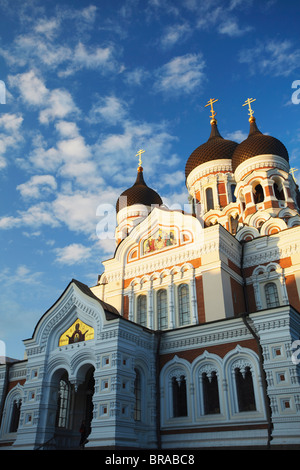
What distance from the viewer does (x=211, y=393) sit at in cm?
1150

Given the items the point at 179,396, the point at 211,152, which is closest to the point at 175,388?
the point at 179,396

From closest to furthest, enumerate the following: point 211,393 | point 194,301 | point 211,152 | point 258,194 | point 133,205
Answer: point 211,393 → point 194,301 → point 258,194 → point 211,152 → point 133,205

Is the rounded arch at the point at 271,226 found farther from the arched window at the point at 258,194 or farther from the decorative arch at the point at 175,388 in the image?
the decorative arch at the point at 175,388

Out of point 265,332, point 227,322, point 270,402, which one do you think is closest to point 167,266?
point 227,322

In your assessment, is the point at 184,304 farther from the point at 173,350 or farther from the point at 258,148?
the point at 258,148

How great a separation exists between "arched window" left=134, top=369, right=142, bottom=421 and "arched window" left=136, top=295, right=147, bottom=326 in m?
2.97

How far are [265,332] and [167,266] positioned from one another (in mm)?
5449

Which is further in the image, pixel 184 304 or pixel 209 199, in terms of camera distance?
pixel 209 199

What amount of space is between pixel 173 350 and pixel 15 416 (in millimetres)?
6099

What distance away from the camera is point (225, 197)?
22.2 metres

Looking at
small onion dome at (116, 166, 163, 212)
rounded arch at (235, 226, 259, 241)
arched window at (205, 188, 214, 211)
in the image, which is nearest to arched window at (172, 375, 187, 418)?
rounded arch at (235, 226, 259, 241)
